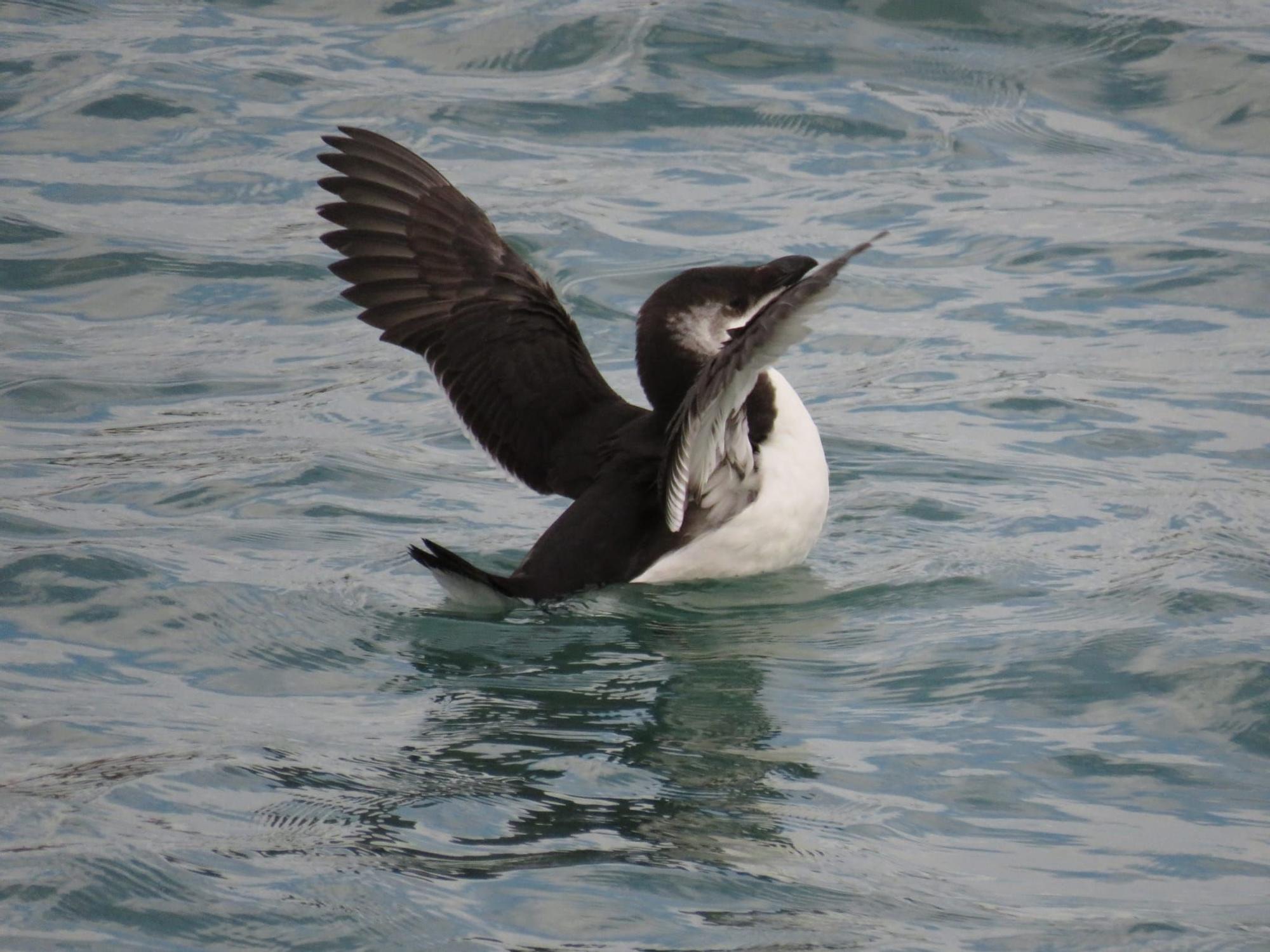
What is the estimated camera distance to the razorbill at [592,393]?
4742 mm

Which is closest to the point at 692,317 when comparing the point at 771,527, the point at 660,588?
the point at 771,527

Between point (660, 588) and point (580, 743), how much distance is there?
1162 mm

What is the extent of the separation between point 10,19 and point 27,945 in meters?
8.49

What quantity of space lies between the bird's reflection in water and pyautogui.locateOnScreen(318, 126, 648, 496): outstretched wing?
0.71 metres

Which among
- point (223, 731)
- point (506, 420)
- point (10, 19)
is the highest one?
point (10, 19)

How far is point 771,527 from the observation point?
16.4 feet

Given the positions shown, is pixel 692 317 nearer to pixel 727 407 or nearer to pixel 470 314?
pixel 727 407

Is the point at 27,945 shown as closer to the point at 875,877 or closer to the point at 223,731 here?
the point at 223,731

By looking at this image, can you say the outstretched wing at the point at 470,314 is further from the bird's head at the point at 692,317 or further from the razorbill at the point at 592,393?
the bird's head at the point at 692,317

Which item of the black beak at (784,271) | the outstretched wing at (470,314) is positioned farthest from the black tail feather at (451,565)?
the black beak at (784,271)

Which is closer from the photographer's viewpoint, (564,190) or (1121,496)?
(1121,496)

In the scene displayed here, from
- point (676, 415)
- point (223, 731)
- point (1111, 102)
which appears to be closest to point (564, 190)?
point (1111, 102)

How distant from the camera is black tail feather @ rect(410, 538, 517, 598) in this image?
4465mm

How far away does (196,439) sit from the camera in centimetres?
635
